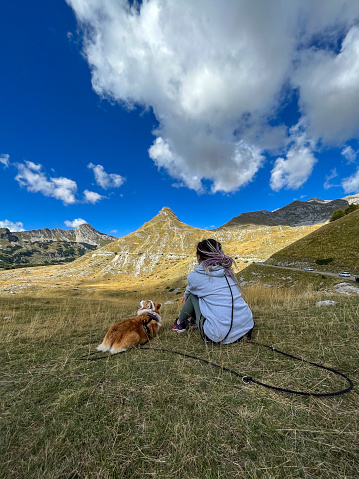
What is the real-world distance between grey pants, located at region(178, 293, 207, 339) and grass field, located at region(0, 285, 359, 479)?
1.81ft

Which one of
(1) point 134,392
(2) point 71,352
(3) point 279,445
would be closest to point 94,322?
(2) point 71,352

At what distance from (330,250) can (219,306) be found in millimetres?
38257

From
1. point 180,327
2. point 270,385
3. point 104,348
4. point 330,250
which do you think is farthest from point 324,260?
point 104,348

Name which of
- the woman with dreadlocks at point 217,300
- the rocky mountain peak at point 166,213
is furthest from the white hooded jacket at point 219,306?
the rocky mountain peak at point 166,213

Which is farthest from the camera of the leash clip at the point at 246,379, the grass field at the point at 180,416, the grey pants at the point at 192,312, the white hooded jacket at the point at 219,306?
the grey pants at the point at 192,312

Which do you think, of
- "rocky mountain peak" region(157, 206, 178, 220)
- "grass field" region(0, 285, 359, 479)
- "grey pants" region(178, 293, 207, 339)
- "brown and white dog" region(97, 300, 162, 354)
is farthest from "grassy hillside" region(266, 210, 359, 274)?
"rocky mountain peak" region(157, 206, 178, 220)

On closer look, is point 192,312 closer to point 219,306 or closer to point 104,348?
point 219,306

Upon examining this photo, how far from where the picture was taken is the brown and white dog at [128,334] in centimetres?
441

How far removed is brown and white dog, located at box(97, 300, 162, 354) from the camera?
4409 mm

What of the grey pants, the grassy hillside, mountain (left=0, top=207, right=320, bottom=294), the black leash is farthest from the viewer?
mountain (left=0, top=207, right=320, bottom=294)

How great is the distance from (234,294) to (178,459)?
9.82 feet

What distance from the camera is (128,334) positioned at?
181 inches

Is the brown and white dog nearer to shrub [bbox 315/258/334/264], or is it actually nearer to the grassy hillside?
the grassy hillside

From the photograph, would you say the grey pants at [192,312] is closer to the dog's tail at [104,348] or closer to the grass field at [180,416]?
the grass field at [180,416]
